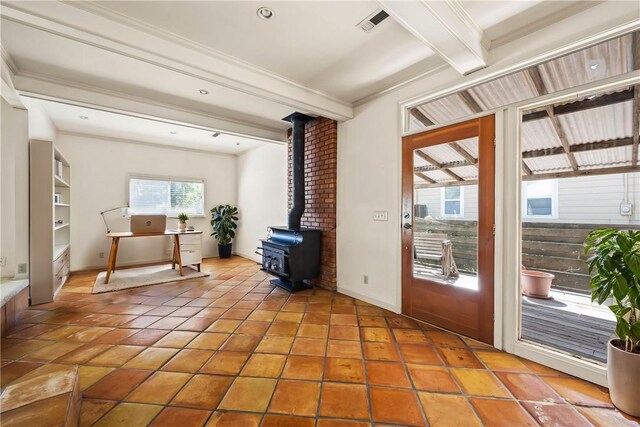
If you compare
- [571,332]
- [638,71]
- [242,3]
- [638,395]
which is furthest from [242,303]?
[638,71]

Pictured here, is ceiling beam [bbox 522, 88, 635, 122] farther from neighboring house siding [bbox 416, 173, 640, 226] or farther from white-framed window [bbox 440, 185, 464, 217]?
neighboring house siding [bbox 416, 173, 640, 226]

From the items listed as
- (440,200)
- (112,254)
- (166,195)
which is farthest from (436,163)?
(166,195)

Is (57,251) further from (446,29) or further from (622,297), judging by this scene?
(622,297)

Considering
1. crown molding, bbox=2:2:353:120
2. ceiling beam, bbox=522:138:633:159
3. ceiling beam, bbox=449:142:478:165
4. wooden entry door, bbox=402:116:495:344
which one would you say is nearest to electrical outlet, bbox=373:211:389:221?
wooden entry door, bbox=402:116:495:344

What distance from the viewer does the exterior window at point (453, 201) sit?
2441mm

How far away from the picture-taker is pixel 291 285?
3748mm

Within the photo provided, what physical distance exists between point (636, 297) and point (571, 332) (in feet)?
4.62

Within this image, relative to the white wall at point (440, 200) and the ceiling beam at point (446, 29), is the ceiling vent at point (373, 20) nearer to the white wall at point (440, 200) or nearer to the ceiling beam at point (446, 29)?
the ceiling beam at point (446, 29)

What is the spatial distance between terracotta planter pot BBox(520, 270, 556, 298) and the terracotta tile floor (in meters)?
2.15

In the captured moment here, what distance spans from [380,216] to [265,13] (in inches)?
89.6

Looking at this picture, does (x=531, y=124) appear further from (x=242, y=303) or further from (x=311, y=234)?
(x=242, y=303)

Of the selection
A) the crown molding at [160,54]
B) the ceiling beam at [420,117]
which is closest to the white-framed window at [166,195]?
the crown molding at [160,54]

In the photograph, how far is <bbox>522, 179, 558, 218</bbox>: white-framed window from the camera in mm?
Result: 3947

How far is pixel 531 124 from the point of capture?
300 centimetres
